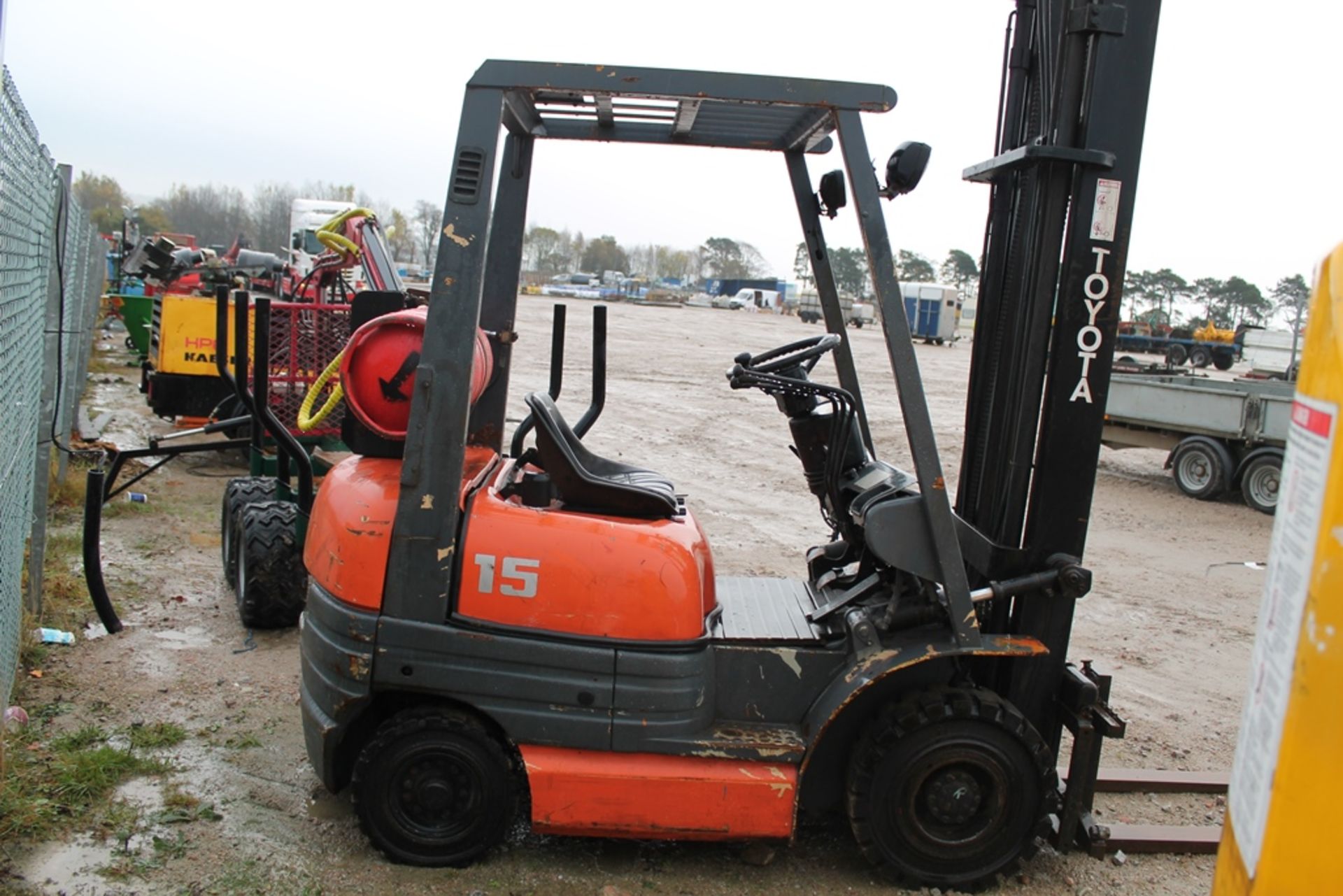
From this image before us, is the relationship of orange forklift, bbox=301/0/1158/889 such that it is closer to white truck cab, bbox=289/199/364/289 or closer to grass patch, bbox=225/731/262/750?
grass patch, bbox=225/731/262/750

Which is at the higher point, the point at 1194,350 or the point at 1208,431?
the point at 1194,350

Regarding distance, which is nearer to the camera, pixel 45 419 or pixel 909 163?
pixel 909 163

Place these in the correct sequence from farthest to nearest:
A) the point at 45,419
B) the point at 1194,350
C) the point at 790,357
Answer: the point at 1194,350
the point at 45,419
the point at 790,357

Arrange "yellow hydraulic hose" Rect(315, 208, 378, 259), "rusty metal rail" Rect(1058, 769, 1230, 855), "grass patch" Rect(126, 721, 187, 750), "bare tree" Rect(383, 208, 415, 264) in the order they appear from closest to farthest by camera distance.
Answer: "rusty metal rail" Rect(1058, 769, 1230, 855) < "grass patch" Rect(126, 721, 187, 750) < "yellow hydraulic hose" Rect(315, 208, 378, 259) < "bare tree" Rect(383, 208, 415, 264)

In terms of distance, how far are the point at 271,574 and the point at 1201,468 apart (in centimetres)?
1108

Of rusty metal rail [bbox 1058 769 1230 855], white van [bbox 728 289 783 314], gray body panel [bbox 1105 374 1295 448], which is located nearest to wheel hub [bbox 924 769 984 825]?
rusty metal rail [bbox 1058 769 1230 855]

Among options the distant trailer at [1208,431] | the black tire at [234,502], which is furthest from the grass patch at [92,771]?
the distant trailer at [1208,431]

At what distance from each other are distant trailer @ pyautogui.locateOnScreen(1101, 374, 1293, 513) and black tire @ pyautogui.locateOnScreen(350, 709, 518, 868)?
10.8 m

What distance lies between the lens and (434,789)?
377 centimetres

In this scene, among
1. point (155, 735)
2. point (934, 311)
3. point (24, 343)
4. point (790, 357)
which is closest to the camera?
point (790, 357)

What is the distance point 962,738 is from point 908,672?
293 millimetres

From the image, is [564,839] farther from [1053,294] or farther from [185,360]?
[185,360]

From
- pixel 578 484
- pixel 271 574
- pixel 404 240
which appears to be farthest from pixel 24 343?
pixel 404 240

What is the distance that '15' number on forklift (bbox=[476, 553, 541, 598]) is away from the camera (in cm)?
364
